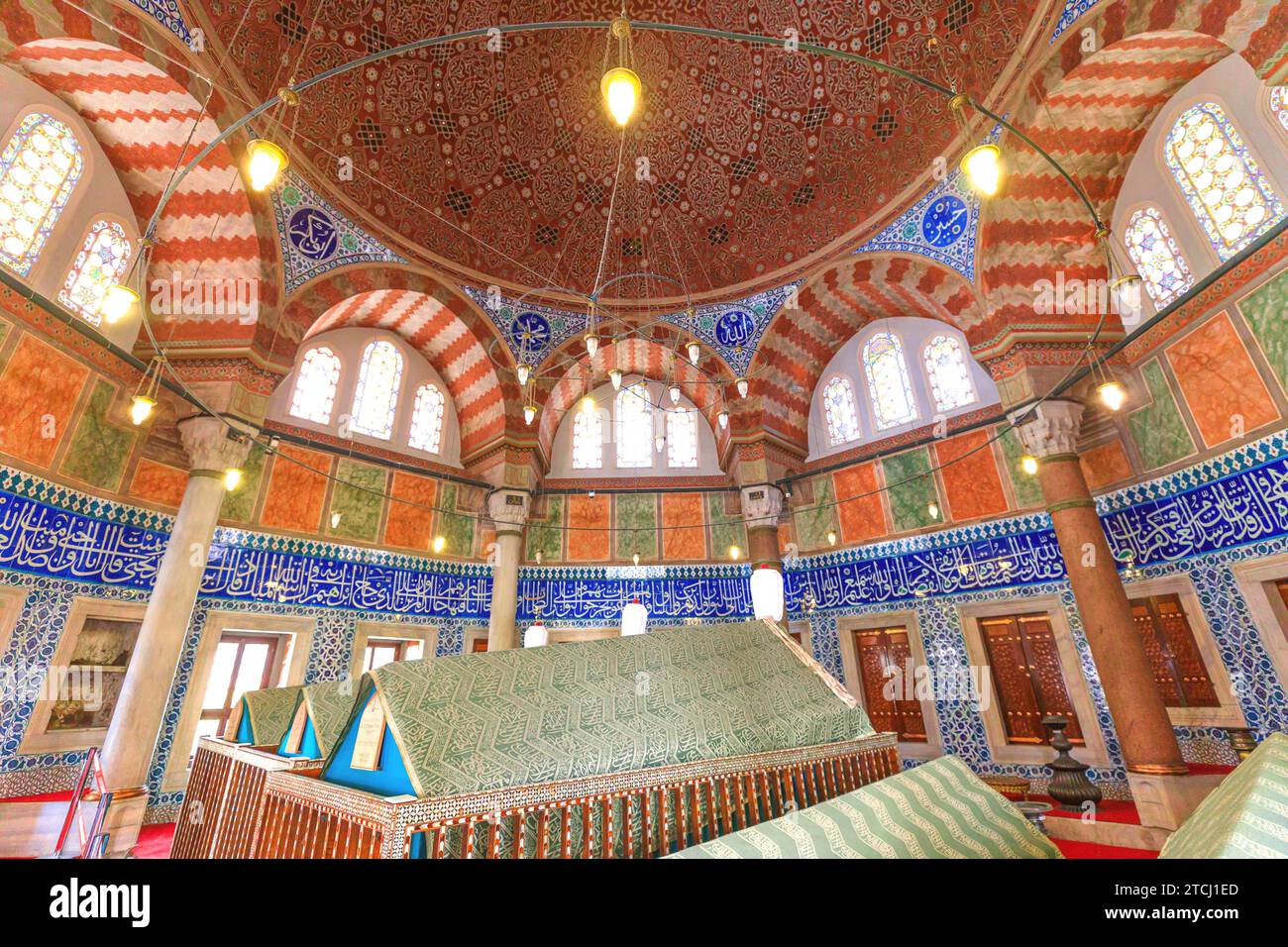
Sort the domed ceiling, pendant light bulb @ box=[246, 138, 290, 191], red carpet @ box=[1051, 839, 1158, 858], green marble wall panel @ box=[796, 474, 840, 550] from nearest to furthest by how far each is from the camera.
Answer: pendant light bulb @ box=[246, 138, 290, 191]
red carpet @ box=[1051, 839, 1158, 858]
the domed ceiling
green marble wall panel @ box=[796, 474, 840, 550]

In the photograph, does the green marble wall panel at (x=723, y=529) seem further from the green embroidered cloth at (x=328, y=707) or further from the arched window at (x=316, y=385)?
the green embroidered cloth at (x=328, y=707)

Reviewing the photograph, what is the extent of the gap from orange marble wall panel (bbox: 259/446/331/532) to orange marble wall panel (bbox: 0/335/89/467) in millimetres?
2369

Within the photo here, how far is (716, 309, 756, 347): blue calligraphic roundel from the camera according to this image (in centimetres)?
969

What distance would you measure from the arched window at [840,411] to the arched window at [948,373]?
4.42ft

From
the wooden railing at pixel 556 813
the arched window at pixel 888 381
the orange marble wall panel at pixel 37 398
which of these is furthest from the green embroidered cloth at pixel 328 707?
the arched window at pixel 888 381

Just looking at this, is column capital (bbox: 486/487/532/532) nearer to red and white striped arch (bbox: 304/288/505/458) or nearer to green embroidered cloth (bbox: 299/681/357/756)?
red and white striped arch (bbox: 304/288/505/458)

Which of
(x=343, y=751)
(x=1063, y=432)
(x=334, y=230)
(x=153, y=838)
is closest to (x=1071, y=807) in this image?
(x=1063, y=432)

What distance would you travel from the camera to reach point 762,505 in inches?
363

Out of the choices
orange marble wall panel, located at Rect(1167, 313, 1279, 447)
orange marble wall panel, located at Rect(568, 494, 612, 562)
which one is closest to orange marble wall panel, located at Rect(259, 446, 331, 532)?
orange marble wall panel, located at Rect(568, 494, 612, 562)

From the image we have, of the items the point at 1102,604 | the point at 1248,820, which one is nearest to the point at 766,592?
the point at 1248,820

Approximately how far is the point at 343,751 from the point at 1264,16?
28.6 ft

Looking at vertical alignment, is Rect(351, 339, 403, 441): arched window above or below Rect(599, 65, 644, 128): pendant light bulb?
above

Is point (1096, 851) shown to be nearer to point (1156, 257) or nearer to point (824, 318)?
point (1156, 257)
